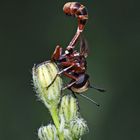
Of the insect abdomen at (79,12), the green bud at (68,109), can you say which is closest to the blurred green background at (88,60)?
the green bud at (68,109)

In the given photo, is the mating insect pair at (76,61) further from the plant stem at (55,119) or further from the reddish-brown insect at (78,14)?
the plant stem at (55,119)

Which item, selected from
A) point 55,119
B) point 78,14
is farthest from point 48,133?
point 78,14

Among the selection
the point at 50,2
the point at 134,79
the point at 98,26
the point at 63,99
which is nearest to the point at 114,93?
the point at 134,79

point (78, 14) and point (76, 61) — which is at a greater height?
point (78, 14)

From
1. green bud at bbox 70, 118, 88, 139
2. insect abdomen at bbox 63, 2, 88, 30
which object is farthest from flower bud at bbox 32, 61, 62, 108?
insect abdomen at bbox 63, 2, 88, 30

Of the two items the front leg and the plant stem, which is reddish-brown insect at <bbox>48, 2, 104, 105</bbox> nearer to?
the front leg

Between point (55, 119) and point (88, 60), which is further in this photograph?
point (88, 60)

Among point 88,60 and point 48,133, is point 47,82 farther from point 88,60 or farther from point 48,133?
point 88,60
